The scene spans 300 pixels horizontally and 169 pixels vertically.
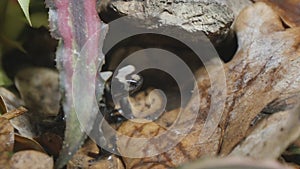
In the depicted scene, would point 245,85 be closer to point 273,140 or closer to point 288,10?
point 288,10

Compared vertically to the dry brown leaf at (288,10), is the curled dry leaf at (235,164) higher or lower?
higher

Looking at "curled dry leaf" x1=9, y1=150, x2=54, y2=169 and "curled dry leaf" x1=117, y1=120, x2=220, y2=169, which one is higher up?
"curled dry leaf" x1=9, y1=150, x2=54, y2=169

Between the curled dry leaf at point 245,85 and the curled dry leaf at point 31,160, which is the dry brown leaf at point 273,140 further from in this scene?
the curled dry leaf at point 31,160

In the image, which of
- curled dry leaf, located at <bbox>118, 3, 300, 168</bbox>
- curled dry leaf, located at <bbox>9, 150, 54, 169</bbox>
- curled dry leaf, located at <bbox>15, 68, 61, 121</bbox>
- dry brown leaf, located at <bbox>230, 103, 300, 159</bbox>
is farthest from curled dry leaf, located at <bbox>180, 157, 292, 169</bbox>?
curled dry leaf, located at <bbox>15, 68, 61, 121</bbox>

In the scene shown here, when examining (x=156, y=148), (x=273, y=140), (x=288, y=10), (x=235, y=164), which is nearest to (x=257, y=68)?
(x=288, y=10)

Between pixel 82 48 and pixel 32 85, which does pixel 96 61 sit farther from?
pixel 32 85

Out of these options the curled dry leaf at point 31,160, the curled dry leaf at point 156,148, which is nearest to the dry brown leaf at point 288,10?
the curled dry leaf at point 156,148

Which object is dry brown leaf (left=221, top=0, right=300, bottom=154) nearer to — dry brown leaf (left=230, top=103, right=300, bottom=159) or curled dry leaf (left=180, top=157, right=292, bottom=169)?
dry brown leaf (left=230, top=103, right=300, bottom=159)

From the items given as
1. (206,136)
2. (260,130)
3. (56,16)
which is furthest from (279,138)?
(56,16)
